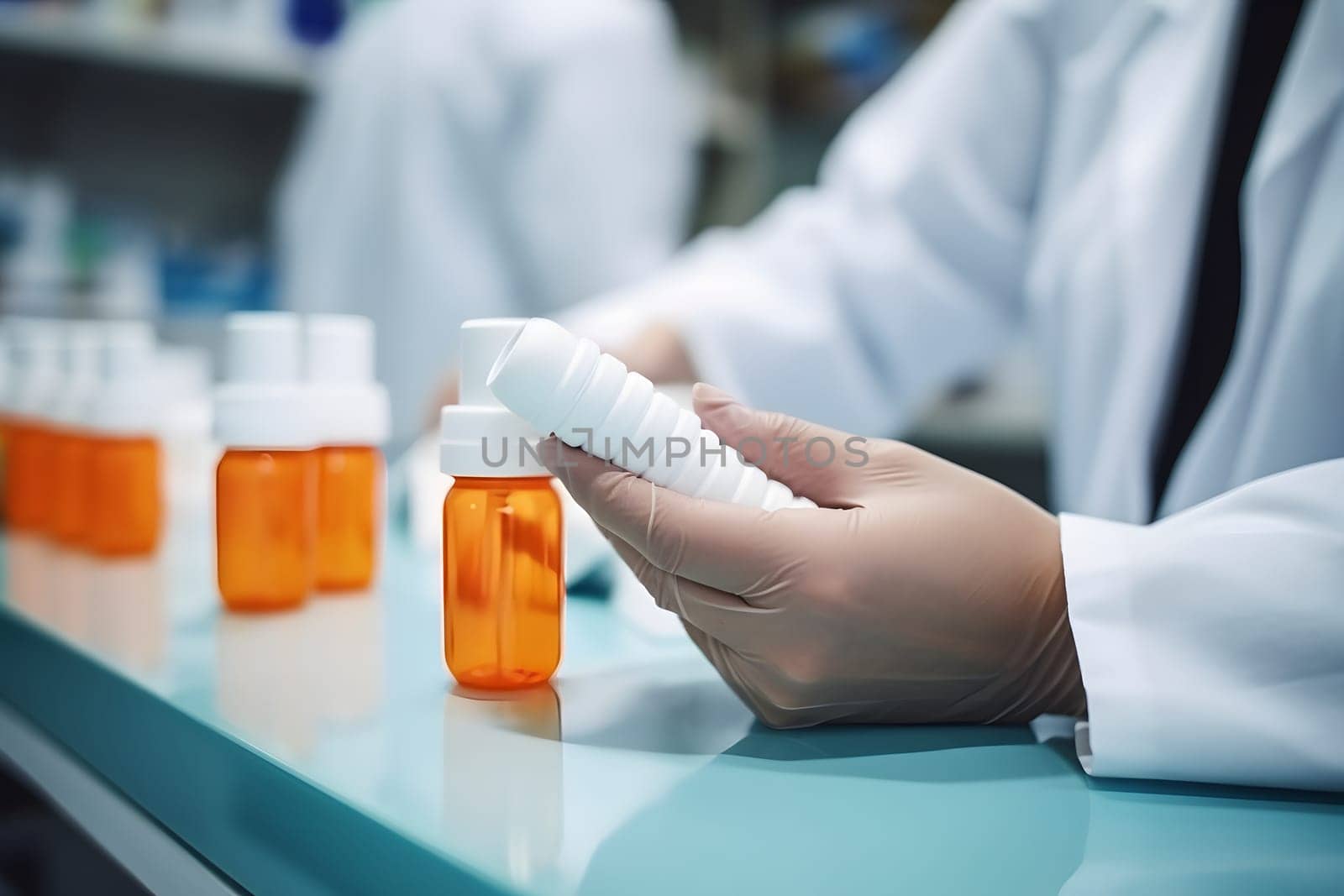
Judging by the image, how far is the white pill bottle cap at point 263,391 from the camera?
0.51 metres

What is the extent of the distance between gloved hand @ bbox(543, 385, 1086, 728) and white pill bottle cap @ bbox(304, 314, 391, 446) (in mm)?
246

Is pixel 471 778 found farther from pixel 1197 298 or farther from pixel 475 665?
pixel 1197 298

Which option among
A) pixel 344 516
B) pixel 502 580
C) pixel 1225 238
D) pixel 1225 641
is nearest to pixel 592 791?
pixel 502 580

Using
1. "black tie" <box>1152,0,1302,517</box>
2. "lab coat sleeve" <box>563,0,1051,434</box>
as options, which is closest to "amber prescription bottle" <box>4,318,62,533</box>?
"lab coat sleeve" <box>563,0,1051,434</box>

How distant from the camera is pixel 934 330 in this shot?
958 mm

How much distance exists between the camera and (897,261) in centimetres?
94

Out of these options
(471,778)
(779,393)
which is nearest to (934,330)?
(779,393)

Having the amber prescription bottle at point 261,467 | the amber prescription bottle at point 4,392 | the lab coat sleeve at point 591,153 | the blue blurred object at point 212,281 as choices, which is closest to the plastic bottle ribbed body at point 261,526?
the amber prescription bottle at point 261,467

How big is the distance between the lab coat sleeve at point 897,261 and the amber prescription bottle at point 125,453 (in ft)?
1.13

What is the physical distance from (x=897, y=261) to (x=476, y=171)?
2.62ft

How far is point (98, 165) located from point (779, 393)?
1.51 metres

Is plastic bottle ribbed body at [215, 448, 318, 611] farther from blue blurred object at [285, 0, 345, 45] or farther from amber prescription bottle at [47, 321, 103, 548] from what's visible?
blue blurred object at [285, 0, 345, 45]

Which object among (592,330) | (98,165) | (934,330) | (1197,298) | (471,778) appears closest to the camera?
(471,778)

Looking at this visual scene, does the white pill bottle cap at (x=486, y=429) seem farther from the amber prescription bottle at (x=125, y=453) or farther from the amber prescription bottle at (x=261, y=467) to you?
the amber prescription bottle at (x=125, y=453)
